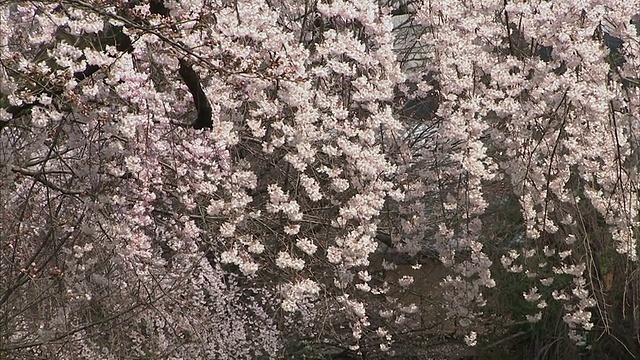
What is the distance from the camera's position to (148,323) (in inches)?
234

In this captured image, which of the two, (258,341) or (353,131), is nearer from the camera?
(353,131)

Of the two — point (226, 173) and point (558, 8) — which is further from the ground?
point (558, 8)

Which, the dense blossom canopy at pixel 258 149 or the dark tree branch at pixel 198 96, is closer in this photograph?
the dense blossom canopy at pixel 258 149

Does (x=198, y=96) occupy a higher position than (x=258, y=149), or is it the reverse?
(x=258, y=149)

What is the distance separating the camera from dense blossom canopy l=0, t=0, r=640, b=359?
4359 millimetres

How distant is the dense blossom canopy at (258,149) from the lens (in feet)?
14.3

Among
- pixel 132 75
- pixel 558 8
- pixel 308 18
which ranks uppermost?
pixel 308 18

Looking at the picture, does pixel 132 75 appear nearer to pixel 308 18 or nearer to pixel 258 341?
pixel 308 18

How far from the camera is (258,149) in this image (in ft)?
20.7

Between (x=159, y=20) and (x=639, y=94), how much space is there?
249cm

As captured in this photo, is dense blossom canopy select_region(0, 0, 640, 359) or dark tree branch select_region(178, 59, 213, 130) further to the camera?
dark tree branch select_region(178, 59, 213, 130)

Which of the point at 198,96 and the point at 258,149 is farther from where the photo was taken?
the point at 258,149

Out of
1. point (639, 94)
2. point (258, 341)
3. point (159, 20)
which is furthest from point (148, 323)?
point (639, 94)

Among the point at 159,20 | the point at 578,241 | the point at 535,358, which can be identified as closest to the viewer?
the point at 159,20
